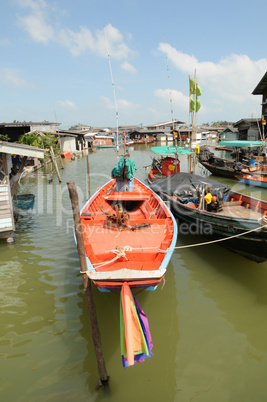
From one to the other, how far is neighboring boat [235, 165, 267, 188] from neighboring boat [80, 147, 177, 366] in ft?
37.9

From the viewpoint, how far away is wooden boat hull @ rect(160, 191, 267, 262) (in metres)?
6.57

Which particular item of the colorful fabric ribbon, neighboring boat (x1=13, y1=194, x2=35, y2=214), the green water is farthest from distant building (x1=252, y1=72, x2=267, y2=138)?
the colorful fabric ribbon

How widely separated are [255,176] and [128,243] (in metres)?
16.0

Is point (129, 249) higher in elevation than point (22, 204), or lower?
lower

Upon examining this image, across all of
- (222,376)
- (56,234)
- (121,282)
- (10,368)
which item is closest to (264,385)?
(222,376)

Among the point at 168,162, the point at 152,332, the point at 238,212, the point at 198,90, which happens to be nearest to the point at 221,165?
the point at 168,162

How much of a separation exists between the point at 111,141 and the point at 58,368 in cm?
6579

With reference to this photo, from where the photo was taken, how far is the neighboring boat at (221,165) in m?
21.0

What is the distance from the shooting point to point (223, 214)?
850 cm

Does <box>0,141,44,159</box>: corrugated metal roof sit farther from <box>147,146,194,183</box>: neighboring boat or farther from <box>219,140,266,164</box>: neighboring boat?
<box>219,140,266,164</box>: neighboring boat

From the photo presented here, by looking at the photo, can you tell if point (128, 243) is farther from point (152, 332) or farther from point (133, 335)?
point (133, 335)

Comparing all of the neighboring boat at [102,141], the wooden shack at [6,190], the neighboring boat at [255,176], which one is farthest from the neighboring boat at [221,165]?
the neighboring boat at [102,141]

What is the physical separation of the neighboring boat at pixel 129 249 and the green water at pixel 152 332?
41.9 inches

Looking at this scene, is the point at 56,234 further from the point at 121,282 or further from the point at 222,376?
the point at 222,376
